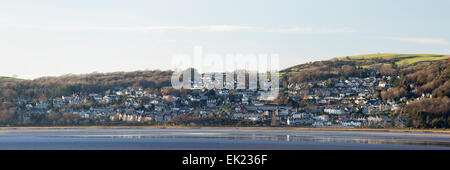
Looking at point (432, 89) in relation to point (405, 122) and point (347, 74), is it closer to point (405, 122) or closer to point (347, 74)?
point (405, 122)
